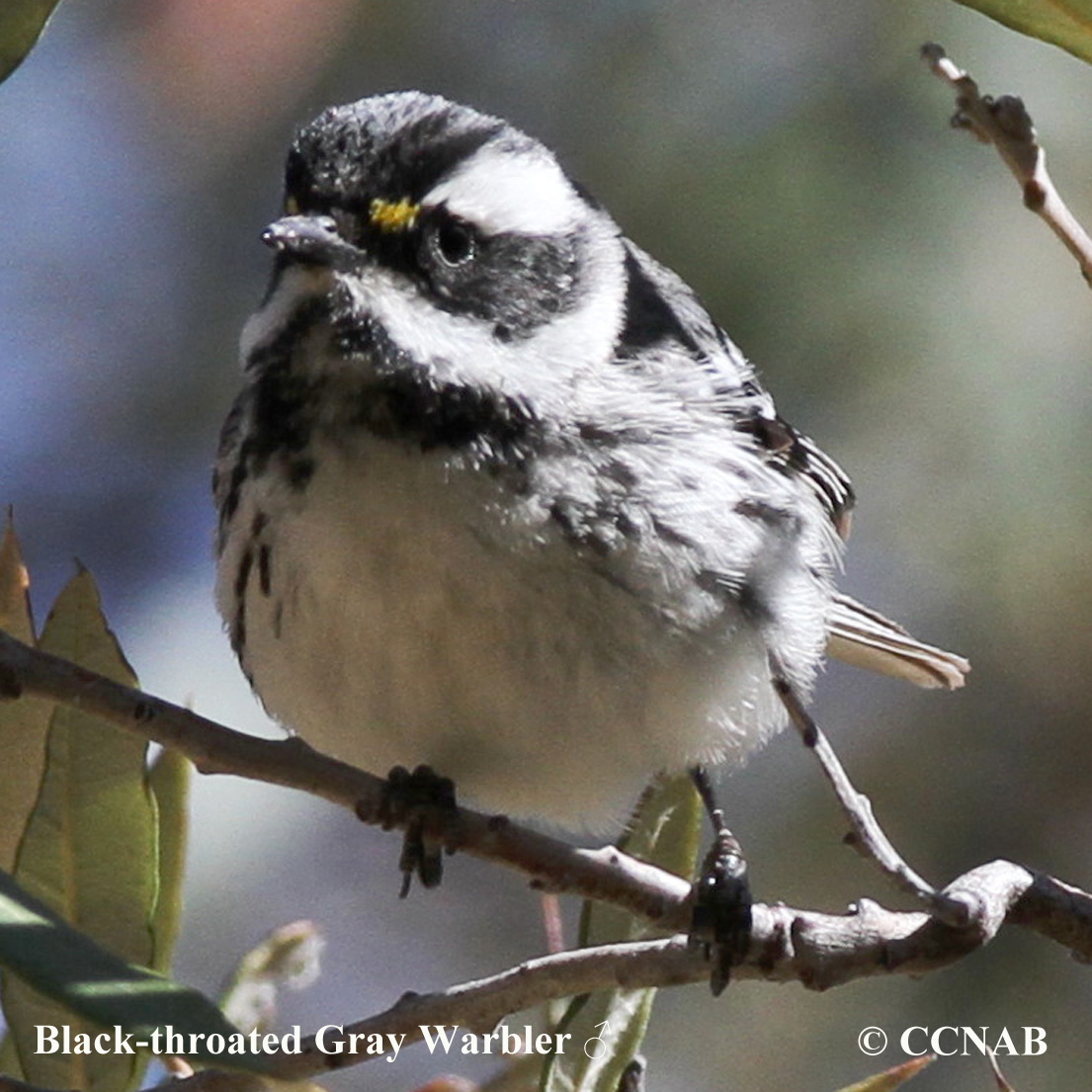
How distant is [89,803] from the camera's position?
2.21 m

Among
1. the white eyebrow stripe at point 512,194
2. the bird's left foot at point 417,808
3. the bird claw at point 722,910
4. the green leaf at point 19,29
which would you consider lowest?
the bird claw at point 722,910

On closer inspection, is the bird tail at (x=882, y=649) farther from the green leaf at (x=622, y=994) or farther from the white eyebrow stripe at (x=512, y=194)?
the white eyebrow stripe at (x=512, y=194)

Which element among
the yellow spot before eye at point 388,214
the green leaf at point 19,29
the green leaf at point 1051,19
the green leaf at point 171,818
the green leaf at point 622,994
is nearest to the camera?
the green leaf at point 19,29

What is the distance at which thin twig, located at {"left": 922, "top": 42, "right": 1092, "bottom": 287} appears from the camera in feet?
6.50

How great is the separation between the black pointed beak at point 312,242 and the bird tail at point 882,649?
1183 mm

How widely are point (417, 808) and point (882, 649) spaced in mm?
1237

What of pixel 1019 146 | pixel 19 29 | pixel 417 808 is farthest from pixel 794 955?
pixel 19 29

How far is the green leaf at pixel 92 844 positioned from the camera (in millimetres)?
2197

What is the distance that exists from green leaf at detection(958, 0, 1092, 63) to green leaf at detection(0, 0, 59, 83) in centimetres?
85

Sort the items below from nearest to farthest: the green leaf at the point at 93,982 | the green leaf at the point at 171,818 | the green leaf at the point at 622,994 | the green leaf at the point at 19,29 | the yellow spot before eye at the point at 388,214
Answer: the green leaf at the point at 93,982, the green leaf at the point at 19,29, the green leaf at the point at 622,994, the green leaf at the point at 171,818, the yellow spot before eye at the point at 388,214

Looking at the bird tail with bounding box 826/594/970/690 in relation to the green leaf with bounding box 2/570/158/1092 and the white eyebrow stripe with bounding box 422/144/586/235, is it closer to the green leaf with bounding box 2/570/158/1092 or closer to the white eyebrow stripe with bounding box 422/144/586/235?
the white eyebrow stripe with bounding box 422/144/586/235

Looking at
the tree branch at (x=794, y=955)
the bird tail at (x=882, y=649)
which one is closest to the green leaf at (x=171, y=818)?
the tree branch at (x=794, y=955)

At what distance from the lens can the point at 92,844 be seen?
2209mm

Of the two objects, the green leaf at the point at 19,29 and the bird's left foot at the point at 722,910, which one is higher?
the green leaf at the point at 19,29
